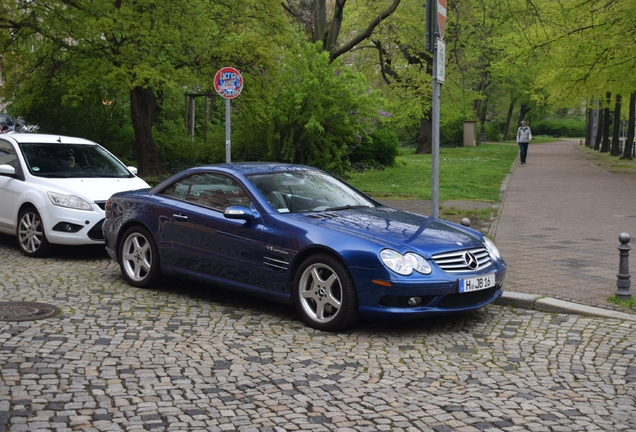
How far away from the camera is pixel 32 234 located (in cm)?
1044

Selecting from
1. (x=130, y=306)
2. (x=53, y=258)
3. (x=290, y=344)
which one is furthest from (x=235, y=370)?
(x=53, y=258)

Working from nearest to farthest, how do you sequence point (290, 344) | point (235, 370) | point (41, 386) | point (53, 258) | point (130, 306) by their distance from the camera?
point (41, 386) < point (235, 370) < point (290, 344) < point (130, 306) < point (53, 258)

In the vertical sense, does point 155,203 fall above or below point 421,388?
above

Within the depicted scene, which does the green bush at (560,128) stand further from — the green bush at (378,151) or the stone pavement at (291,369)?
the stone pavement at (291,369)

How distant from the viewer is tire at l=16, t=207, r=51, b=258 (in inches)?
406

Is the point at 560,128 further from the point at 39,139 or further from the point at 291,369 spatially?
the point at 291,369

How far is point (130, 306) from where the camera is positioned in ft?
24.9

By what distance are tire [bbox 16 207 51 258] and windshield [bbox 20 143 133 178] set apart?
2.12 feet

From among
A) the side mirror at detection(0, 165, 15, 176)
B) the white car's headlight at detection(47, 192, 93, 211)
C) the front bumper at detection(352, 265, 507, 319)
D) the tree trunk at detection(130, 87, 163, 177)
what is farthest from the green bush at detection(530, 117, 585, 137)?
the front bumper at detection(352, 265, 507, 319)

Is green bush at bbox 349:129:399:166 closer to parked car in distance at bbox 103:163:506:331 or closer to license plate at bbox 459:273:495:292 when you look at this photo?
parked car in distance at bbox 103:163:506:331

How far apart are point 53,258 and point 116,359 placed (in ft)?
16.9

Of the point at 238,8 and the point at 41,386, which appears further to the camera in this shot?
the point at 238,8

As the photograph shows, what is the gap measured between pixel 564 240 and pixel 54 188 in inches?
282

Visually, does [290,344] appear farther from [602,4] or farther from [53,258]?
[602,4]
